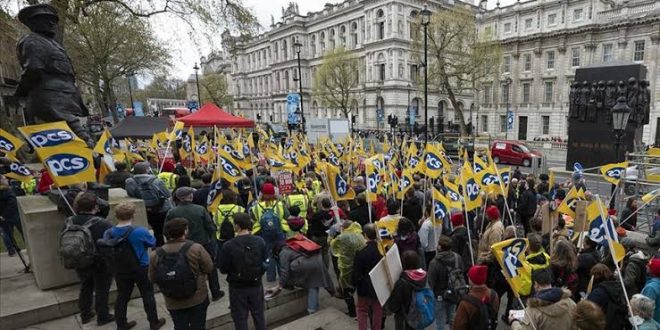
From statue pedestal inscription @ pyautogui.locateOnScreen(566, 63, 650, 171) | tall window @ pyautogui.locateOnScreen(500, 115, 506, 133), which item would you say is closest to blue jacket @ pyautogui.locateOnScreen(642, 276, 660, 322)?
statue pedestal inscription @ pyautogui.locateOnScreen(566, 63, 650, 171)

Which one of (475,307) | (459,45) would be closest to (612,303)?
(475,307)

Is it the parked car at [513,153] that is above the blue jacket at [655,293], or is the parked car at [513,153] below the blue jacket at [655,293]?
Answer: below

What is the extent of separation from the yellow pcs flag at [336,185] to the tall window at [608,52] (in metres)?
47.1

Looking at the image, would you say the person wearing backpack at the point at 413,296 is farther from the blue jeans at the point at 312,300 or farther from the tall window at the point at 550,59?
the tall window at the point at 550,59

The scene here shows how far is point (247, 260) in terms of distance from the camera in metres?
4.01

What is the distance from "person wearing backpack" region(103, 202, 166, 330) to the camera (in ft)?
12.9

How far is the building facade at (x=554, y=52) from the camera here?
3925 centimetres

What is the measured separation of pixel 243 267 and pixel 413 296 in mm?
1810

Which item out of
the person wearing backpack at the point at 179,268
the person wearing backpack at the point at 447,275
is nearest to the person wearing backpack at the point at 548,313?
the person wearing backpack at the point at 447,275

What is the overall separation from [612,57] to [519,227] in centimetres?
4367

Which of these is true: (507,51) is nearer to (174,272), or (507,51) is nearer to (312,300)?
(312,300)

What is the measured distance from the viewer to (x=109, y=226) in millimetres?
4324

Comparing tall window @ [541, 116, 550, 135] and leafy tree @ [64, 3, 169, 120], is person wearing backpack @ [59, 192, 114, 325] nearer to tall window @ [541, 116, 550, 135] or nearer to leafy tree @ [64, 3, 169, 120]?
leafy tree @ [64, 3, 169, 120]

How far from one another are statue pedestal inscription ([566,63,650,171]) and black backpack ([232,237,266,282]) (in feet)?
51.7
